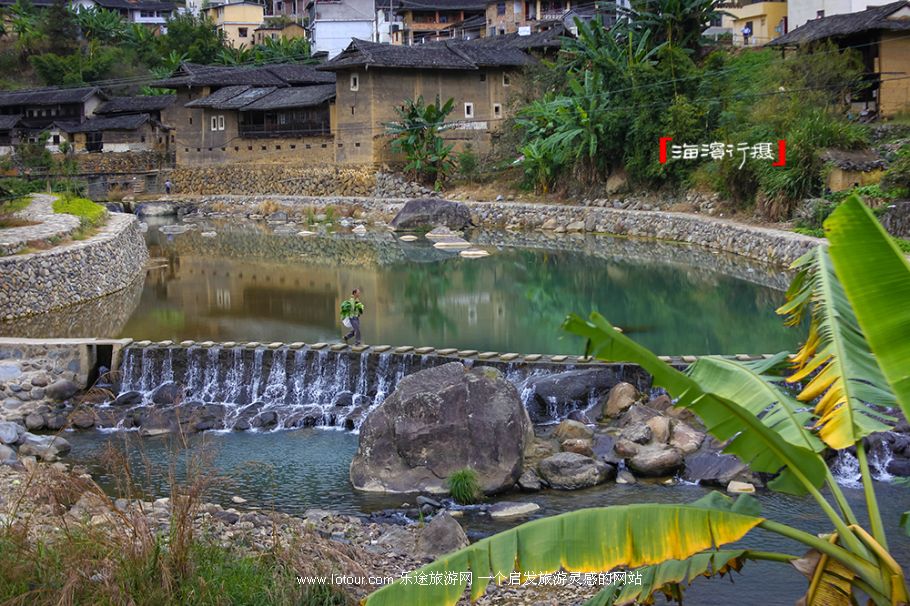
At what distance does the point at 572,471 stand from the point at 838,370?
6.65m

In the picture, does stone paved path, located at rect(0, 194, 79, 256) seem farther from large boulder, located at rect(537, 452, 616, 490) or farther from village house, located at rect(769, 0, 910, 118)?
village house, located at rect(769, 0, 910, 118)

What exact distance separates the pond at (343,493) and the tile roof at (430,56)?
3134 centimetres

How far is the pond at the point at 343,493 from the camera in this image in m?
9.23

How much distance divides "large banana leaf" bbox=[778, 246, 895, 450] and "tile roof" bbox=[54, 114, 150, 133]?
51.2 metres

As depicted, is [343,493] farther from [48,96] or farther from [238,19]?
[238,19]

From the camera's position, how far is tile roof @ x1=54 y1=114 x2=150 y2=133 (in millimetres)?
54375

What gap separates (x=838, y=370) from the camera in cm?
623

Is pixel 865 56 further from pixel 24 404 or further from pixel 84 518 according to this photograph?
pixel 84 518

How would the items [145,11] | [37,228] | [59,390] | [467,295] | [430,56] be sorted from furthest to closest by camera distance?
1. [145,11]
2. [430,56]
3. [37,228]
4. [467,295]
5. [59,390]

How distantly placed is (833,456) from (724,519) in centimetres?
761

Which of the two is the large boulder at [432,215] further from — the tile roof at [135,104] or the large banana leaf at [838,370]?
the large banana leaf at [838,370]

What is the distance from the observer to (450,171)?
4372 centimetres

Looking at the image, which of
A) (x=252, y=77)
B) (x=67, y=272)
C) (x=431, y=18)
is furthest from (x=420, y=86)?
(x=67, y=272)

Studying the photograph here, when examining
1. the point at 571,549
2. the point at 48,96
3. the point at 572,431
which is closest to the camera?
the point at 571,549
